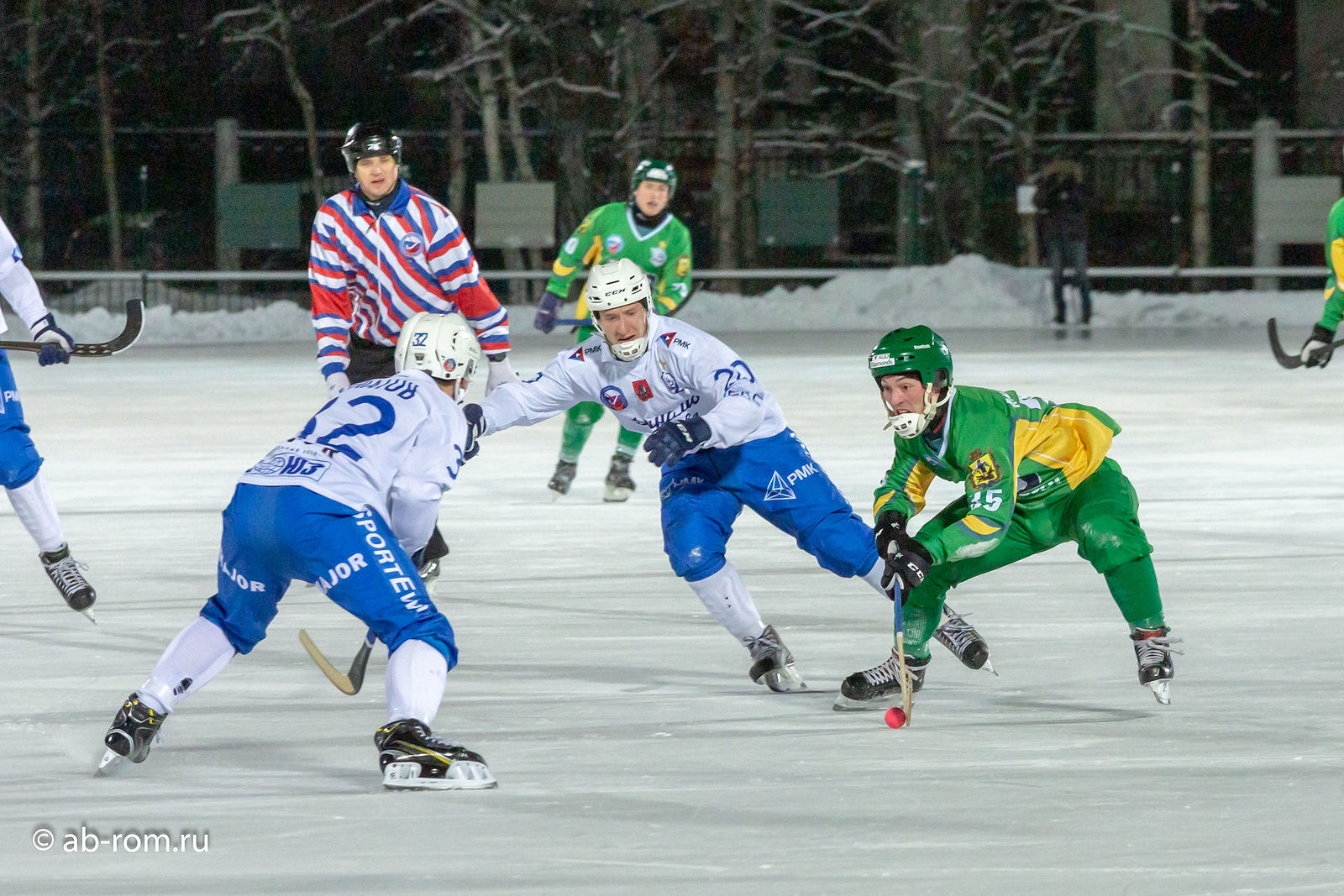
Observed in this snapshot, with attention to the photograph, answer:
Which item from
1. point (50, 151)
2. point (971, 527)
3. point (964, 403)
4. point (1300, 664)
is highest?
point (50, 151)

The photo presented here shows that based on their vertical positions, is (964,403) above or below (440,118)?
below

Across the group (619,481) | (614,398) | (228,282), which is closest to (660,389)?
(614,398)

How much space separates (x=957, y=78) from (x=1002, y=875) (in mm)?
18888

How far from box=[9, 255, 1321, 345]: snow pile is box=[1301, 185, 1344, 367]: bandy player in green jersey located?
10.0 m

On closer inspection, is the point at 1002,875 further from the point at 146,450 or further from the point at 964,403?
the point at 146,450

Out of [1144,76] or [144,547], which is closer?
[144,547]

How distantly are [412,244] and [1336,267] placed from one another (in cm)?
407

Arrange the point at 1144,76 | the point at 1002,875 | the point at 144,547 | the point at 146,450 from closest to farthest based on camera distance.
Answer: the point at 1002,875 → the point at 144,547 → the point at 146,450 → the point at 1144,76

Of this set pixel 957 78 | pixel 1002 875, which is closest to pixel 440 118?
pixel 957 78

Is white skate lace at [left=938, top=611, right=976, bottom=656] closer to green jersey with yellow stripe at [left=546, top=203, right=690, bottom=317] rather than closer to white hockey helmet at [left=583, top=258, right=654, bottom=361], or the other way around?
white hockey helmet at [left=583, top=258, right=654, bottom=361]

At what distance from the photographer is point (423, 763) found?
160 inches

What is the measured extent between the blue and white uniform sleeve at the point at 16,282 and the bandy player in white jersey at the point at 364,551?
91.7 inches

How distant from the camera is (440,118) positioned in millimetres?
24953

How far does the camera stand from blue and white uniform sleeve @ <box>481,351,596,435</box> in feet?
17.9
